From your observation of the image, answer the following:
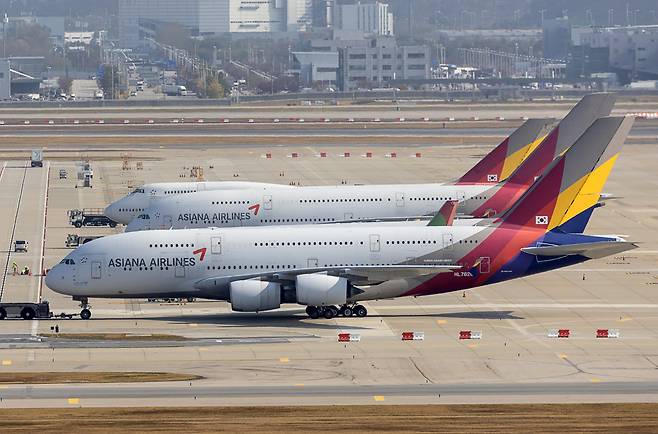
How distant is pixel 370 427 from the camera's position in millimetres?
50719

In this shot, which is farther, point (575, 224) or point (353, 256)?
point (575, 224)

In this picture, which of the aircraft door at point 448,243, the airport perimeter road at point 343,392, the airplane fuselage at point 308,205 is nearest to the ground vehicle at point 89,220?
the airplane fuselage at point 308,205

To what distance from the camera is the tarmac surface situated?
56.2 metres

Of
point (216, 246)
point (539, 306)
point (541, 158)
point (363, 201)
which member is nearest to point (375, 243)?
point (216, 246)

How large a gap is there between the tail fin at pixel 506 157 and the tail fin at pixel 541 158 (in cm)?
408

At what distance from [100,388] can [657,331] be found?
2486 cm

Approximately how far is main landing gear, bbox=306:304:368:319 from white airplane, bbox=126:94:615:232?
17.9 meters

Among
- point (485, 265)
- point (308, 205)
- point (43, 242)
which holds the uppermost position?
point (308, 205)

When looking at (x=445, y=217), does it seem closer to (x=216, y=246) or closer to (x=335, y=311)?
(x=335, y=311)

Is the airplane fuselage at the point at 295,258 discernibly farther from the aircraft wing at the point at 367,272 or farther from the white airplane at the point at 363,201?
the white airplane at the point at 363,201

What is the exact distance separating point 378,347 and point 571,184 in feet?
46.3

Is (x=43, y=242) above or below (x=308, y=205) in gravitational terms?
below

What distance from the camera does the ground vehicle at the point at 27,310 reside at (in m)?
72.4

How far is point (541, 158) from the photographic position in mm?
90000
